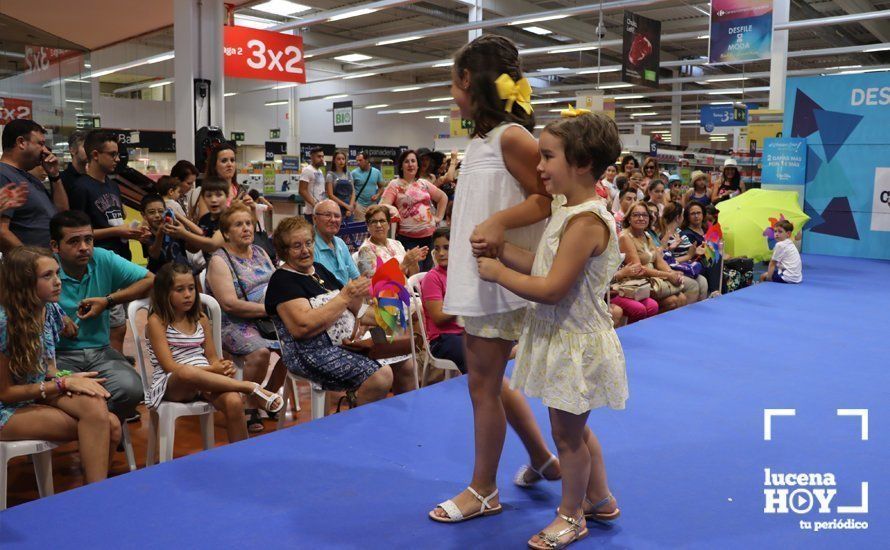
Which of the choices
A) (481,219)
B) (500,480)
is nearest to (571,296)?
(481,219)

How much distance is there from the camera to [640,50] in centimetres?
1096

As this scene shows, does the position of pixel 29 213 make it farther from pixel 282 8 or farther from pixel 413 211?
pixel 282 8

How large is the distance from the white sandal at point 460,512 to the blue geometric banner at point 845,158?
969cm

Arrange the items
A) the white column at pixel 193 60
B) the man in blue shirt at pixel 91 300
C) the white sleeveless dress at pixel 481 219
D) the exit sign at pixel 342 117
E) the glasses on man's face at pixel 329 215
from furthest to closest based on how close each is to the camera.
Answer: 1. the exit sign at pixel 342 117
2. the white column at pixel 193 60
3. the glasses on man's face at pixel 329 215
4. the man in blue shirt at pixel 91 300
5. the white sleeveless dress at pixel 481 219

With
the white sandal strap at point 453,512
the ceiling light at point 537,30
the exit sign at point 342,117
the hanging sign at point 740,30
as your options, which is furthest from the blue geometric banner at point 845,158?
the exit sign at point 342,117

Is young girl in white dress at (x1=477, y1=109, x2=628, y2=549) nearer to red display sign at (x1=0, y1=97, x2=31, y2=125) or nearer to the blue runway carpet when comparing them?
the blue runway carpet

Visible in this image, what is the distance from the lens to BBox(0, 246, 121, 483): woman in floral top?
98.8 inches

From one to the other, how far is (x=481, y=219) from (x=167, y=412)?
1.50m

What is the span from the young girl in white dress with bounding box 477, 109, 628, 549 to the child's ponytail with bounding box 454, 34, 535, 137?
0.14 metres

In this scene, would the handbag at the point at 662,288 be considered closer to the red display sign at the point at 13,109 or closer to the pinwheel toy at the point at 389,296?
the pinwheel toy at the point at 389,296

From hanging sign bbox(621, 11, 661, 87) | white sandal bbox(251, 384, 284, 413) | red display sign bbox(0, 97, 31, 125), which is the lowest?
white sandal bbox(251, 384, 284, 413)

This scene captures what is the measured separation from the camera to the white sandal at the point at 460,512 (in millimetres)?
2160

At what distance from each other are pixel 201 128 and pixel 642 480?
224 inches

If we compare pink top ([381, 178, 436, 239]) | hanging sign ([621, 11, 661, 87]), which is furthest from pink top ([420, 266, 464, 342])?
hanging sign ([621, 11, 661, 87])
